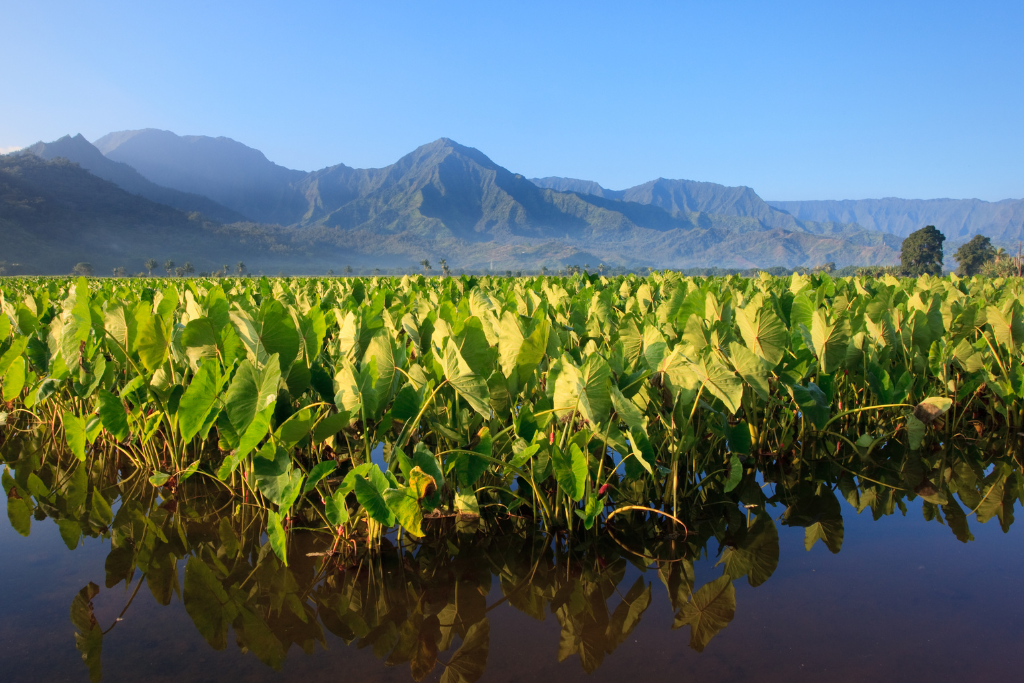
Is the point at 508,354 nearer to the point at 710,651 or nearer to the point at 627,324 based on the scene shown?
the point at 627,324

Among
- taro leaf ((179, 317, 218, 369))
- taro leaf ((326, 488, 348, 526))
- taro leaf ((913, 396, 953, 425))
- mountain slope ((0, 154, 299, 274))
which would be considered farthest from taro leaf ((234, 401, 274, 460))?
mountain slope ((0, 154, 299, 274))

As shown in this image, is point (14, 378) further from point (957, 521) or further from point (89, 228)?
point (89, 228)

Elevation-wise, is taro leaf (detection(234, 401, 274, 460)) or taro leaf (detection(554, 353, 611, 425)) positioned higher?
taro leaf (detection(554, 353, 611, 425))

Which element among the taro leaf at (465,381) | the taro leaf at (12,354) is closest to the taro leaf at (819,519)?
the taro leaf at (465,381)

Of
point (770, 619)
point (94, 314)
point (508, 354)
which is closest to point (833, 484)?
point (770, 619)

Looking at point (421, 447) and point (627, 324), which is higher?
point (627, 324)

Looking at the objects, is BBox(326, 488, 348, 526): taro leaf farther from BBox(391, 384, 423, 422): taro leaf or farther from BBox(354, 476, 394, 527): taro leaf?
BBox(391, 384, 423, 422): taro leaf
